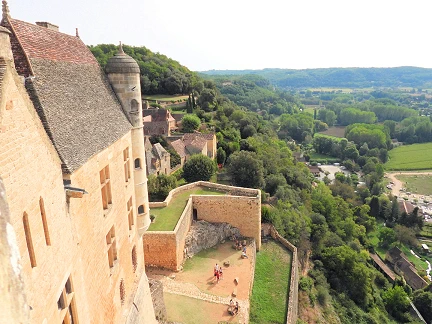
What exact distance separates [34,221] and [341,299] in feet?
111

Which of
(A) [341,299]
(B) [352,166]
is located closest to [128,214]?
(A) [341,299]

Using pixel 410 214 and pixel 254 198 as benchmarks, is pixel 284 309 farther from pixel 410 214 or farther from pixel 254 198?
pixel 410 214

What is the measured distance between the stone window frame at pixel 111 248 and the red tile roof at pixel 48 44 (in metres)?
6.37

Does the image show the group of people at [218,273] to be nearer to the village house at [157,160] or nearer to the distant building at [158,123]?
the village house at [157,160]

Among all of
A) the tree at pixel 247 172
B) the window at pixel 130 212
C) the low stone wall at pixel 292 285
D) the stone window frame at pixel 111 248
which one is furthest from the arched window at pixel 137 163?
the tree at pixel 247 172

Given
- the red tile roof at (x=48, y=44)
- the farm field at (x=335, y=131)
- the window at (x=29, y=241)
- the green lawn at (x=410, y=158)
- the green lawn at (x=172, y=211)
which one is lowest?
the green lawn at (x=410, y=158)

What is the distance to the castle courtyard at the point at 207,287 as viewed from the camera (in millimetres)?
19094

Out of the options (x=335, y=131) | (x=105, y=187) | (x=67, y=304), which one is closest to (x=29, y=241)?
(x=67, y=304)

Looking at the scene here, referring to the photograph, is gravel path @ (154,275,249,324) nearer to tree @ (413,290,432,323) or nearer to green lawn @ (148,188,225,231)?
green lawn @ (148,188,225,231)

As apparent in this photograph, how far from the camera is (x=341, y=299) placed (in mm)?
32875

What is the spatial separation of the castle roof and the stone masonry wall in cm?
1546

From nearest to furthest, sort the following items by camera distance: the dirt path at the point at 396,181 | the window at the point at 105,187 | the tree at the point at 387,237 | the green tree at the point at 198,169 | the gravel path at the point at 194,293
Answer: the window at the point at 105,187
the gravel path at the point at 194,293
the green tree at the point at 198,169
the tree at the point at 387,237
the dirt path at the point at 396,181

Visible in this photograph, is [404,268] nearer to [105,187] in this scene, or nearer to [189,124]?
[189,124]

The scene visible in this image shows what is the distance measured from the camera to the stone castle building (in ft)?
20.0
